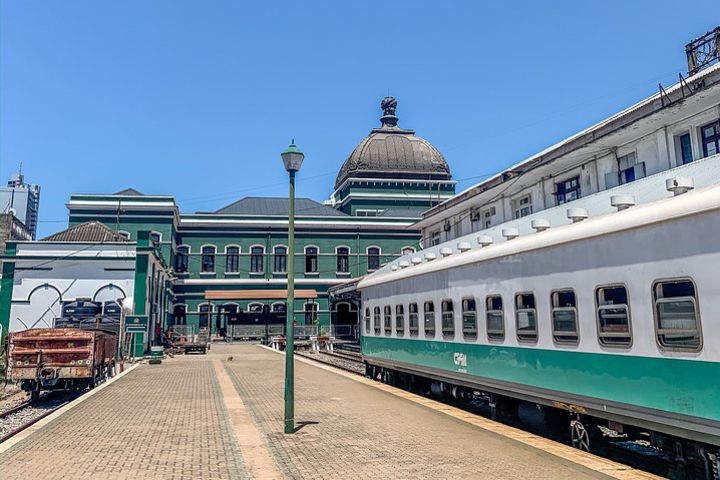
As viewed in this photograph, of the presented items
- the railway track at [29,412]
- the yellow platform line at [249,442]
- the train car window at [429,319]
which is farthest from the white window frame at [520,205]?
the railway track at [29,412]

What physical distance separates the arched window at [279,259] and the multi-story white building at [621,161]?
3069 cm

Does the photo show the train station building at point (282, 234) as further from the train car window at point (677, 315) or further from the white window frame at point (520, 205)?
the train car window at point (677, 315)

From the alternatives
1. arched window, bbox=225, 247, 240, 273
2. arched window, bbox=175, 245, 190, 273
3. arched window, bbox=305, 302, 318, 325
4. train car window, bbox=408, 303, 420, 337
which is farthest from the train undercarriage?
arched window, bbox=175, 245, 190, 273

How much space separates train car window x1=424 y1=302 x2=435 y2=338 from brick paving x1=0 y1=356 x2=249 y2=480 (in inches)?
182

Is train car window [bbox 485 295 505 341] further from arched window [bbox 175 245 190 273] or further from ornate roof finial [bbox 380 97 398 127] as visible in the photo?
ornate roof finial [bbox 380 97 398 127]

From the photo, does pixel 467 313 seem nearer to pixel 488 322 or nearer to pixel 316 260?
pixel 488 322

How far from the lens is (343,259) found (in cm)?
4812

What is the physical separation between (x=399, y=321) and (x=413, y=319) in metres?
1.07

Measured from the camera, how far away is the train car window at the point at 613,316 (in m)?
6.93

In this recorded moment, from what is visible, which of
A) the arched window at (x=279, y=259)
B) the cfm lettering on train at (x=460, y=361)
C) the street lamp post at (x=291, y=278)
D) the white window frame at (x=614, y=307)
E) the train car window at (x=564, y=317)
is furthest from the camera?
the arched window at (x=279, y=259)

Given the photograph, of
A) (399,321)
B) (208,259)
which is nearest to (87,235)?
(208,259)

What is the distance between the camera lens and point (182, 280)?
150 ft

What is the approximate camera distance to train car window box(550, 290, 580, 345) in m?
7.84

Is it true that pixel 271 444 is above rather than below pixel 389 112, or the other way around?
below
